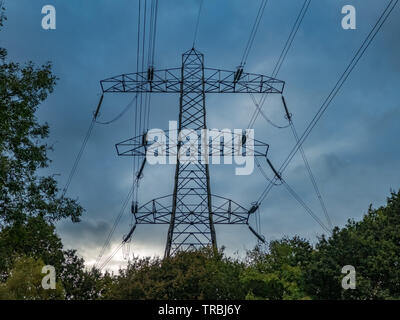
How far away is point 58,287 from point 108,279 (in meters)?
12.8

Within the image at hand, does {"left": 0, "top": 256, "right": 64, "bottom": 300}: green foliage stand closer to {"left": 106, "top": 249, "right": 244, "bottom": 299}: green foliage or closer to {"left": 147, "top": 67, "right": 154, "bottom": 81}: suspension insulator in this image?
{"left": 106, "top": 249, "right": 244, "bottom": 299}: green foliage

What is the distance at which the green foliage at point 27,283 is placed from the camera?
53.7 metres

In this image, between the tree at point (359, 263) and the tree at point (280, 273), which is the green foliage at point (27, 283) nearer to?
the tree at point (280, 273)

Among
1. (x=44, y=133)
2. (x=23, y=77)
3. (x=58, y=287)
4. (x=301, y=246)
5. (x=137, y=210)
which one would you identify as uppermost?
(x=23, y=77)

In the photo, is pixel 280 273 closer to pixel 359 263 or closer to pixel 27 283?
pixel 359 263

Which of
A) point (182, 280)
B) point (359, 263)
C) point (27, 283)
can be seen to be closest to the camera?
point (359, 263)

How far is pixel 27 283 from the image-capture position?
179ft

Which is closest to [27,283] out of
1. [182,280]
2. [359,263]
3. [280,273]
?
[182,280]

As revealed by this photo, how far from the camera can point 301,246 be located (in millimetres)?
45438
